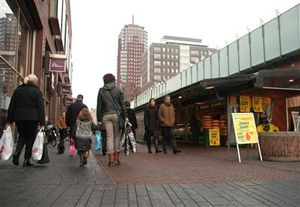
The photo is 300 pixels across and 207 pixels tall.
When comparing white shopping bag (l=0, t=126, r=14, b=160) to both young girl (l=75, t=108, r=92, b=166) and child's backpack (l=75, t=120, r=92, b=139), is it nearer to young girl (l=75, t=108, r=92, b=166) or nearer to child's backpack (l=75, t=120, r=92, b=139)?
young girl (l=75, t=108, r=92, b=166)

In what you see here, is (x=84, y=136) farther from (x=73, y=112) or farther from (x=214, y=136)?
(x=214, y=136)

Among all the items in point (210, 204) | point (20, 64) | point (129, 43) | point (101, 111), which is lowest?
point (210, 204)

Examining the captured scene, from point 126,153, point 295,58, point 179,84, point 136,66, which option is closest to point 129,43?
point 136,66

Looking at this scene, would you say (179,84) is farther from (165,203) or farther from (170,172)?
(165,203)

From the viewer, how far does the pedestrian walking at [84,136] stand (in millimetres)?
9144

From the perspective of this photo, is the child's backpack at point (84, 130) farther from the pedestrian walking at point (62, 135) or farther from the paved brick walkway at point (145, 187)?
the pedestrian walking at point (62, 135)

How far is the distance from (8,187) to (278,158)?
716cm

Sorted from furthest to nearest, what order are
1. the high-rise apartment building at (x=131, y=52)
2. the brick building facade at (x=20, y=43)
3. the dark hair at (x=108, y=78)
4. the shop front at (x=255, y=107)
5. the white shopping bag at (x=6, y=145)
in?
1. the high-rise apartment building at (x=131, y=52)
2. the brick building facade at (x=20, y=43)
3. the shop front at (x=255, y=107)
4. the dark hair at (x=108, y=78)
5. the white shopping bag at (x=6, y=145)

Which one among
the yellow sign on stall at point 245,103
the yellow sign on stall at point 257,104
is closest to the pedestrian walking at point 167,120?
the yellow sign on stall at point 245,103

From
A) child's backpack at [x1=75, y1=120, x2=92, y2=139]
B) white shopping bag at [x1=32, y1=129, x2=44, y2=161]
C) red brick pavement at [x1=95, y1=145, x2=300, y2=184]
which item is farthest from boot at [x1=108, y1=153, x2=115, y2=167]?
white shopping bag at [x1=32, y1=129, x2=44, y2=161]

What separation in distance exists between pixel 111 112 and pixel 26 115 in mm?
1806

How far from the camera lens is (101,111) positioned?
29.2ft

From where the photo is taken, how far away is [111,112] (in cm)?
878

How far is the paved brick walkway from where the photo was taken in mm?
4965
